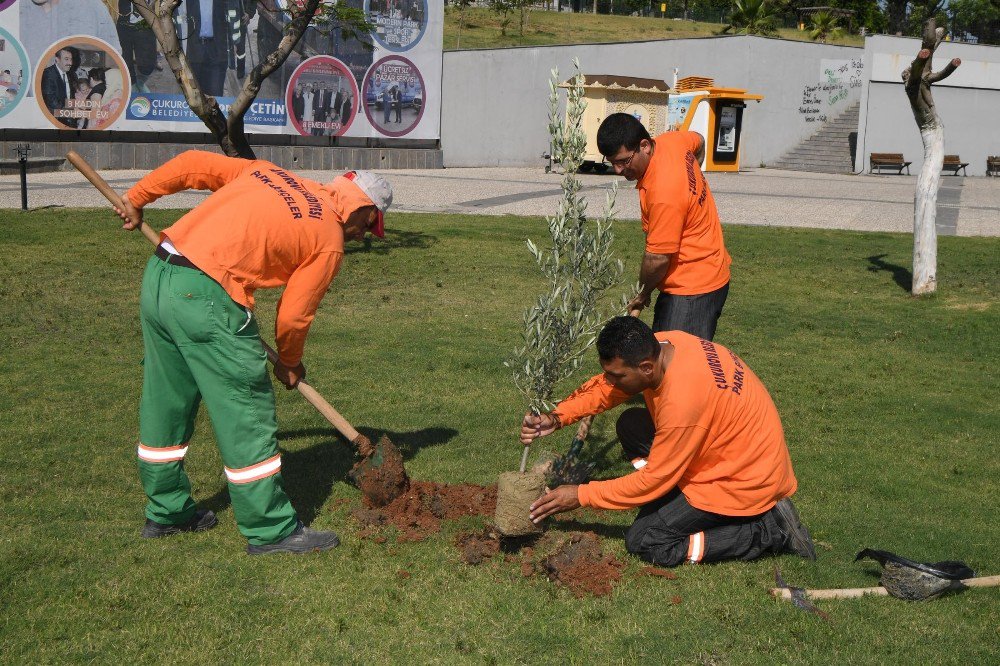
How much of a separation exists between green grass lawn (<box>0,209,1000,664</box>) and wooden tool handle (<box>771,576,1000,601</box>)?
0.18 feet

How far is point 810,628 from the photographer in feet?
14.1

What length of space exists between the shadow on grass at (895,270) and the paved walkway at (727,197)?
3.40 metres

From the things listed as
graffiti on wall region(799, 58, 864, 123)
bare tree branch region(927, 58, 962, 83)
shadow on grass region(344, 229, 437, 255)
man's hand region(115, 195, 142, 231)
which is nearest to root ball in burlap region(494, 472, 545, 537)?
man's hand region(115, 195, 142, 231)

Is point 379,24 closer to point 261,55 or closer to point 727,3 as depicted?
point 261,55

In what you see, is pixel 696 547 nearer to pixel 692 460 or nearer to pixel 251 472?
pixel 692 460

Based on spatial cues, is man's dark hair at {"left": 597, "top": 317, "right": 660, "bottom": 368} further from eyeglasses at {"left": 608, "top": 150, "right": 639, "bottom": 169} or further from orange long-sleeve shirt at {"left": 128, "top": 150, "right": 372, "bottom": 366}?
eyeglasses at {"left": 608, "top": 150, "right": 639, "bottom": 169}

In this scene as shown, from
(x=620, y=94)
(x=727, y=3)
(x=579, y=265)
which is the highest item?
(x=727, y=3)

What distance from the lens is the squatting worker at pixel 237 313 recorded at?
464 centimetres

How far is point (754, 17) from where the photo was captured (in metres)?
49.9

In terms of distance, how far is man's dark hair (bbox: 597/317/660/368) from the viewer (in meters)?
4.43

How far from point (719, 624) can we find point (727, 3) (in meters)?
71.7

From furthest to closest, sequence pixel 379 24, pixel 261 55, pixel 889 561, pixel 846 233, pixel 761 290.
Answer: pixel 379 24 → pixel 261 55 → pixel 846 233 → pixel 761 290 → pixel 889 561

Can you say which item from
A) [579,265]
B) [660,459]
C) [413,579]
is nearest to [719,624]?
[660,459]

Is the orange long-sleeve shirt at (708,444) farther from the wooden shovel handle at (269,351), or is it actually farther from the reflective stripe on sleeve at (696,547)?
the wooden shovel handle at (269,351)
